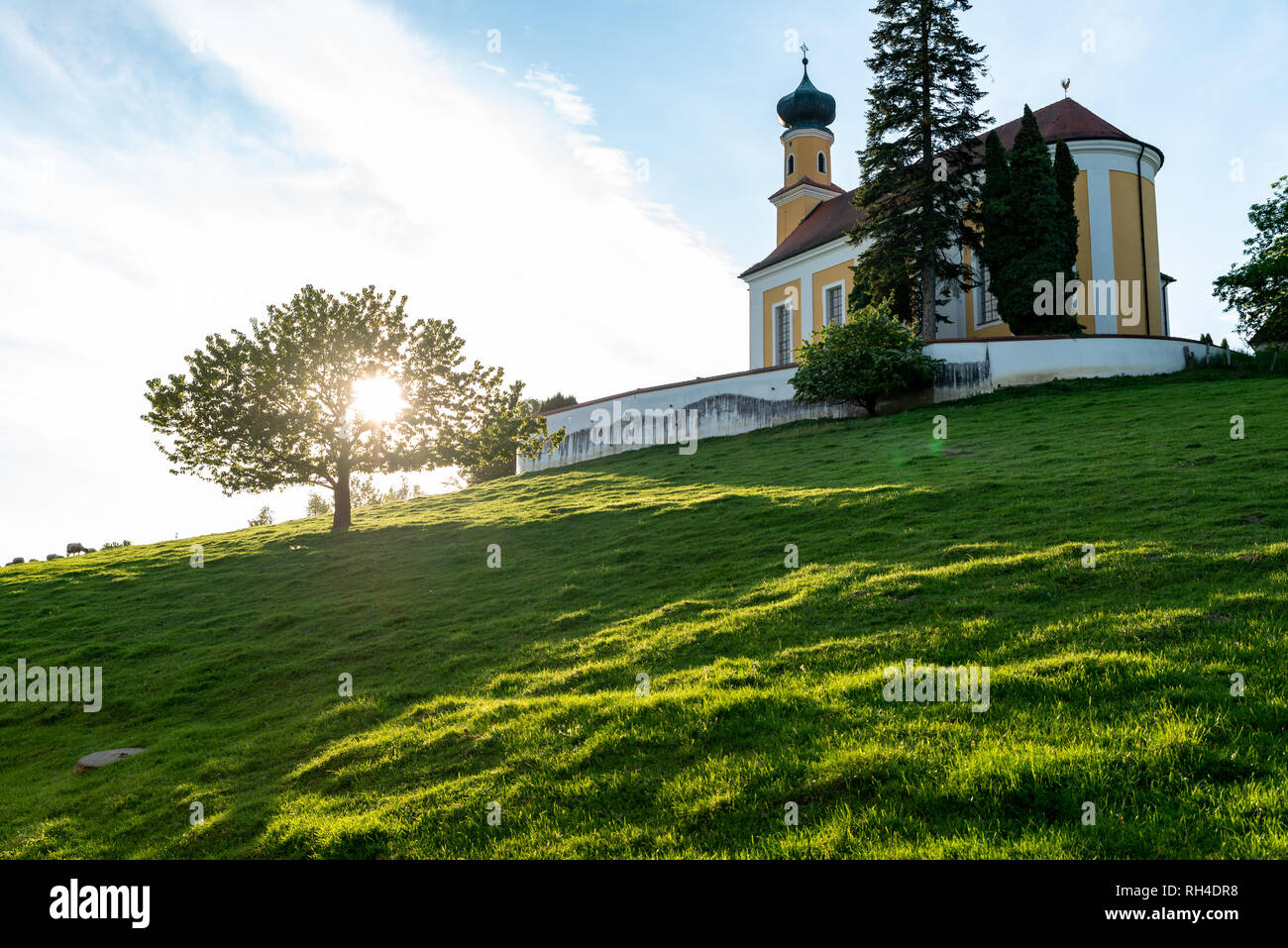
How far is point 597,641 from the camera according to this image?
11172 millimetres

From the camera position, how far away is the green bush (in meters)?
30.2

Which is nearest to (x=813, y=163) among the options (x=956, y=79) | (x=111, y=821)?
(x=956, y=79)

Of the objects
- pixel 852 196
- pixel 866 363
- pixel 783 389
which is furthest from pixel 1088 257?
pixel 852 196

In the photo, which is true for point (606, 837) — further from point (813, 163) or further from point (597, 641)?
point (813, 163)

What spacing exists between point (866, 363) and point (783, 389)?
432cm

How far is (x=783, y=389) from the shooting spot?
34.0 meters

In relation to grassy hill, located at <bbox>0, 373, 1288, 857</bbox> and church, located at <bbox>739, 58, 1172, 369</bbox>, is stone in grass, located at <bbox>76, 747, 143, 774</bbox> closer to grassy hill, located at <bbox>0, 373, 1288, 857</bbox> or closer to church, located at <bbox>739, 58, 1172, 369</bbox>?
grassy hill, located at <bbox>0, 373, 1288, 857</bbox>

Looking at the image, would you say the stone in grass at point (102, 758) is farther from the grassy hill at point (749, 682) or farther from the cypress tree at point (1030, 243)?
the cypress tree at point (1030, 243)

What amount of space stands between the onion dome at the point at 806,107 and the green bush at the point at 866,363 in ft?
118

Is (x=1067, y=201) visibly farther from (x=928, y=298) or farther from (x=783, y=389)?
(x=783, y=389)

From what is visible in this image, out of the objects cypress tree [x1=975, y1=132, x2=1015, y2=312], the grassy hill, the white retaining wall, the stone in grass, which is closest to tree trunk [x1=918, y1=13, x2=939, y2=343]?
cypress tree [x1=975, y1=132, x2=1015, y2=312]

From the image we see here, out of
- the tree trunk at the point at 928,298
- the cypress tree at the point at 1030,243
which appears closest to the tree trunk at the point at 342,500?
the tree trunk at the point at 928,298

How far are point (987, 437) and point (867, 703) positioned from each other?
17.3 m

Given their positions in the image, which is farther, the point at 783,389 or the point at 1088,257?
the point at 1088,257
